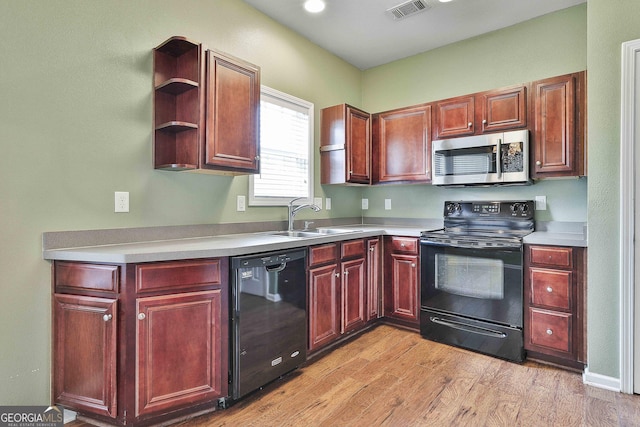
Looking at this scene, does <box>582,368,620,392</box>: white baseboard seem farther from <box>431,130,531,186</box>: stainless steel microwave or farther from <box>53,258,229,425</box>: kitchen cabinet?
<box>53,258,229,425</box>: kitchen cabinet

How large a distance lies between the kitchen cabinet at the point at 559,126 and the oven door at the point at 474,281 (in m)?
0.76

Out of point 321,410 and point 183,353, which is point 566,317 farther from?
point 183,353

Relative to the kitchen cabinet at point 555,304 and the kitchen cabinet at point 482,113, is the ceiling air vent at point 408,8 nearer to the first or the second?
the kitchen cabinet at point 482,113

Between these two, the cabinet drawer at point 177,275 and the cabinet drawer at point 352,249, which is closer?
the cabinet drawer at point 177,275

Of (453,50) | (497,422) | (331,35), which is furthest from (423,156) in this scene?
(497,422)

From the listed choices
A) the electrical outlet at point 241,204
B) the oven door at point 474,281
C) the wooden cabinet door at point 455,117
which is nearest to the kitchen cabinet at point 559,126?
the wooden cabinet door at point 455,117

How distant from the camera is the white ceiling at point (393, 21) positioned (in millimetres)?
2926

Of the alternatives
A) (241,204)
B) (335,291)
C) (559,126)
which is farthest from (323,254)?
(559,126)

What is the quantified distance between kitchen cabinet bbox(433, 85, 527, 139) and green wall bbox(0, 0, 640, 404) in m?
0.44

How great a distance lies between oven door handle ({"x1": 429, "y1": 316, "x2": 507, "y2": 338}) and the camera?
271 centimetres

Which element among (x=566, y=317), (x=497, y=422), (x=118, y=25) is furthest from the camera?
(x=566, y=317)

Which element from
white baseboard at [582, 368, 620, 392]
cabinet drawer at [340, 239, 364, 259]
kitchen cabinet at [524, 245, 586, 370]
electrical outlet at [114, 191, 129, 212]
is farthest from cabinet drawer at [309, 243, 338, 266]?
white baseboard at [582, 368, 620, 392]

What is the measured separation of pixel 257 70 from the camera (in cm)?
255

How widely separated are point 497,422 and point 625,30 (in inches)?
98.3
